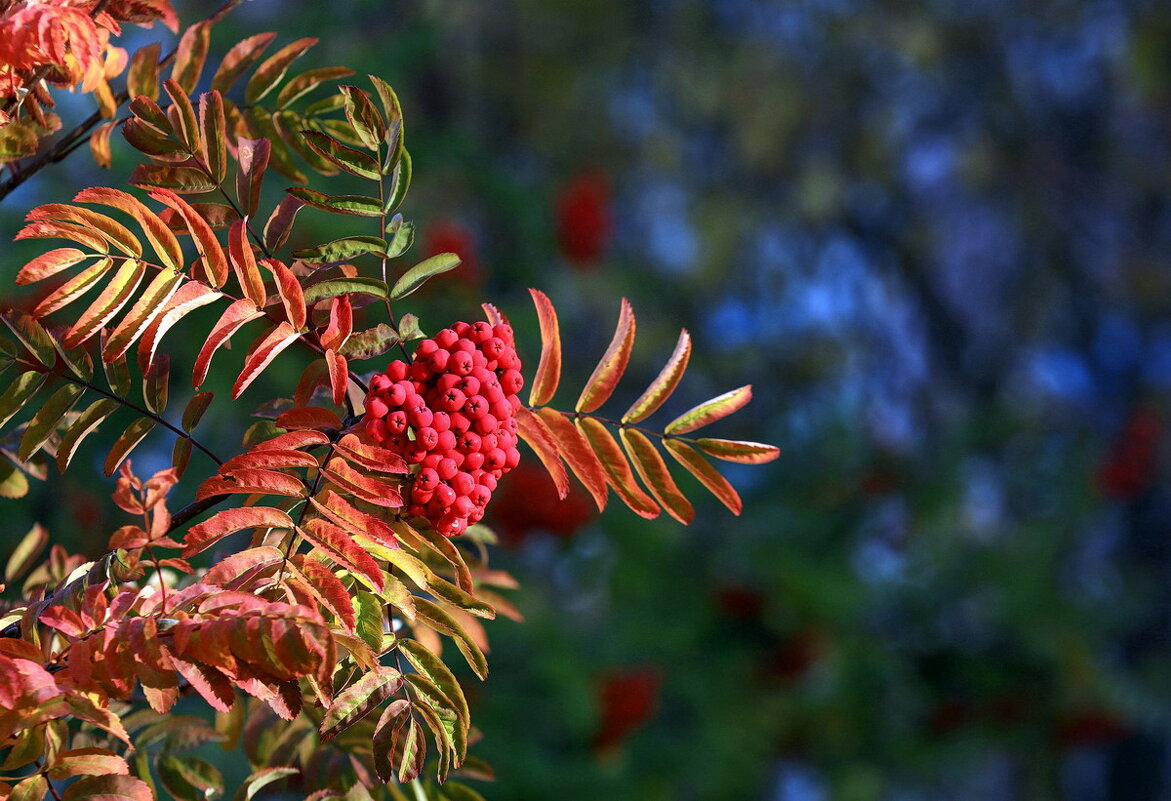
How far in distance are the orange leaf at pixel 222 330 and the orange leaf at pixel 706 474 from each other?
22 centimetres

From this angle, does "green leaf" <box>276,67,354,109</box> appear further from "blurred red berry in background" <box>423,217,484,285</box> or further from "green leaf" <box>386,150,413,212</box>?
"blurred red berry in background" <box>423,217,484,285</box>

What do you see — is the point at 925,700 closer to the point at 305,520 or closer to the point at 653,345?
the point at 653,345

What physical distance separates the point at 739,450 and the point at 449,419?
163 millimetres

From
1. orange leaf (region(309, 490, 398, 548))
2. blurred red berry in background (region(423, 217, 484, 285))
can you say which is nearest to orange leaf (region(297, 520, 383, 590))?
orange leaf (region(309, 490, 398, 548))

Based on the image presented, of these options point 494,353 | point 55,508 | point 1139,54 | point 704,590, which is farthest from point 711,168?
point 494,353

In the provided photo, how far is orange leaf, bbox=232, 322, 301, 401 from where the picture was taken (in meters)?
0.45

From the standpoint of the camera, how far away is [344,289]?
51 cm

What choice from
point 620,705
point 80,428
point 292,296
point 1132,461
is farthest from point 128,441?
point 1132,461

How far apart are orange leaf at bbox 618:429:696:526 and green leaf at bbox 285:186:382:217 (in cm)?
18

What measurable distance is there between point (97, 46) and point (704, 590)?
2.23m

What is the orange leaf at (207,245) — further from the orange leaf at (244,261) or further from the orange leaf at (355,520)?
the orange leaf at (355,520)

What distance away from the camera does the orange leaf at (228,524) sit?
17.6 inches

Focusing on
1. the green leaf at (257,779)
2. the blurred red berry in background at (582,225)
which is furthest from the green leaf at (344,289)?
the blurred red berry in background at (582,225)

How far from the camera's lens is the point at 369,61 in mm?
2209
